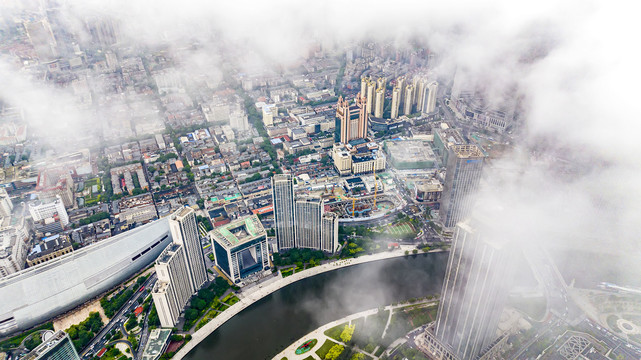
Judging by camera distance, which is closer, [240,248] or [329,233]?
[240,248]

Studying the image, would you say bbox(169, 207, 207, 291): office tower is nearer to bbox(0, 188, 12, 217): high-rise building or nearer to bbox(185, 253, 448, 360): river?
bbox(185, 253, 448, 360): river

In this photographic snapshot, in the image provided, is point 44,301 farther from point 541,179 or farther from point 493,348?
point 541,179

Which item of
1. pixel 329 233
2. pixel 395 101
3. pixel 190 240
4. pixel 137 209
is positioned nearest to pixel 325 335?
pixel 329 233

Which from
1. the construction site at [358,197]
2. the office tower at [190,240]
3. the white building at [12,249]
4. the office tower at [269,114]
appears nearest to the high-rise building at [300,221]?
the construction site at [358,197]

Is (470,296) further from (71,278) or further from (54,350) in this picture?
(71,278)

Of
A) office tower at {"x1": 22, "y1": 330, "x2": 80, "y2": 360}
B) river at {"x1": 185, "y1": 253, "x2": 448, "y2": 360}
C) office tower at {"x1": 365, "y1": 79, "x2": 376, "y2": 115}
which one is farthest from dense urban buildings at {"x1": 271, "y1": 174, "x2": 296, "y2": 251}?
office tower at {"x1": 365, "y1": 79, "x2": 376, "y2": 115}

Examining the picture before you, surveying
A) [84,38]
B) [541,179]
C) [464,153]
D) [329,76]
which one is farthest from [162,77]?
[541,179]
